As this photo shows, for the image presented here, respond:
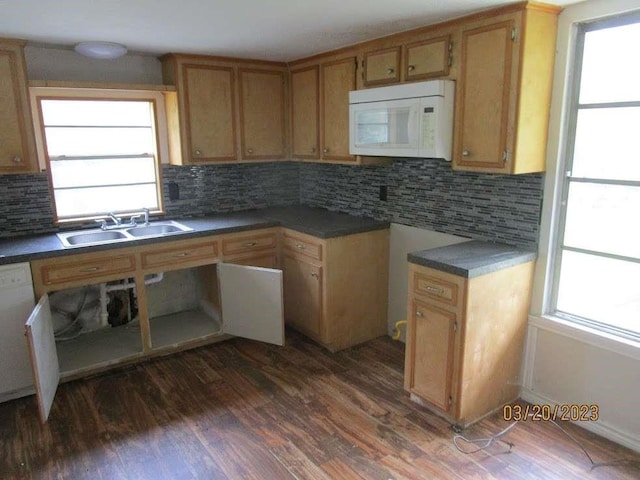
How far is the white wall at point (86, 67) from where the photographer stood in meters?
2.94

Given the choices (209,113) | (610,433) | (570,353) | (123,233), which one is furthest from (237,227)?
(610,433)

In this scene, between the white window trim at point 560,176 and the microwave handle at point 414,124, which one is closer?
the white window trim at point 560,176

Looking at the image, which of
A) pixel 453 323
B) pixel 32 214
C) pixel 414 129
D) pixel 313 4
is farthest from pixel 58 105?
pixel 453 323

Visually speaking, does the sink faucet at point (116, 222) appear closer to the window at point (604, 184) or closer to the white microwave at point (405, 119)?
the white microwave at point (405, 119)

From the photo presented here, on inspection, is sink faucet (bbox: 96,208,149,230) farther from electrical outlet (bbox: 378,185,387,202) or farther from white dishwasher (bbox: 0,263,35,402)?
electrical outlet (bbox: 378,185,387,202)

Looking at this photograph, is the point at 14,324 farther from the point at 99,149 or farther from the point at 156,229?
the point at 99,149

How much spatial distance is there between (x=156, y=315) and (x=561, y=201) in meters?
2.93

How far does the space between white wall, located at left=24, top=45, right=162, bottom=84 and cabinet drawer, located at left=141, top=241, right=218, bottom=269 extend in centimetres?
125

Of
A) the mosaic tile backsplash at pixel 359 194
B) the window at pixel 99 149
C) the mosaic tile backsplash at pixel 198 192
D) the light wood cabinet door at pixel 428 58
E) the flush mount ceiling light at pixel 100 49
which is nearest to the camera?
the light wood cabinet door at pixel 428 58

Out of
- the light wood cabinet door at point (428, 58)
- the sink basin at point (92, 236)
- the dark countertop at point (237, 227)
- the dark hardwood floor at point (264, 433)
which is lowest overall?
the dark hardwood floor at point (264, 433)

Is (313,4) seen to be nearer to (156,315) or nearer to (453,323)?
(453,323)

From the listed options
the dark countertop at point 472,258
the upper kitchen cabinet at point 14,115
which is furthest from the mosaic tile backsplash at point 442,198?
the upper kitchen cabinet at point 14,115

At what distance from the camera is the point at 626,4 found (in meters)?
2.01

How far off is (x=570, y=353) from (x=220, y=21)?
98.1 inches
